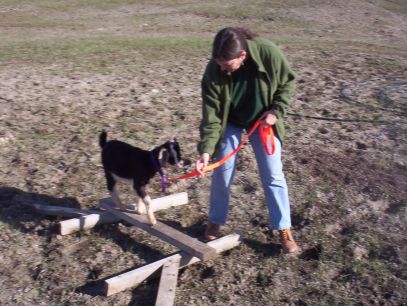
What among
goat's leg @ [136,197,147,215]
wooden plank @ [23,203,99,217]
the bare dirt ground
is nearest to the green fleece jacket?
goat's leg @ [136,197,147,215]

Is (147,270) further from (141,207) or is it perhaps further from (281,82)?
(281,82)

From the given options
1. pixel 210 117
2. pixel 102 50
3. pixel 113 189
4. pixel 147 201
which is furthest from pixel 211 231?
pixel 102 50

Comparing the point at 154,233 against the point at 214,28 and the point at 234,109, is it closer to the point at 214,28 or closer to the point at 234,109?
the point at 234,109

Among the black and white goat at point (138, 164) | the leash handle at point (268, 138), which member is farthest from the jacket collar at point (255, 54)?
the black and white goat at point (138, 164)

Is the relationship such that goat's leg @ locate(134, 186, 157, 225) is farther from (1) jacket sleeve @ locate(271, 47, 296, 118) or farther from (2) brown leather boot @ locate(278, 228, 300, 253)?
(1) jacket sleeve @ locate(271, 47, 296, 118)

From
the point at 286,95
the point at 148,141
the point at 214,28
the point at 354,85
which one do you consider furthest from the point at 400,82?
the point at 214,28

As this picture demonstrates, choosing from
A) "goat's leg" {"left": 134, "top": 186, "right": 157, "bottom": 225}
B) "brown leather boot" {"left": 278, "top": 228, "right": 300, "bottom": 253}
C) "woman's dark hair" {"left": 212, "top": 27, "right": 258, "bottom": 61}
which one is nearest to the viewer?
"woman's dark hair" {"left": 212, "top": 27, "right": 258, "bottom": 61}

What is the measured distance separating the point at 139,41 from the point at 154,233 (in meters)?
7.83

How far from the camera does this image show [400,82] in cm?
899

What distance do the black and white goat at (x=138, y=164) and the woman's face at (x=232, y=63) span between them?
0.94 meters

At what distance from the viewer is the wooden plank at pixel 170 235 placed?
16.0ft

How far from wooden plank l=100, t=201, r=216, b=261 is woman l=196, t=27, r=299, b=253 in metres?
0.56

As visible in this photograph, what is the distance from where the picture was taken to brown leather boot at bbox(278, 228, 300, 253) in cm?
509

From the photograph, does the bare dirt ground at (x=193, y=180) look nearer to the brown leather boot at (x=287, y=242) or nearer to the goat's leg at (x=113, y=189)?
the brown leather boot at (x=287, y=242)
